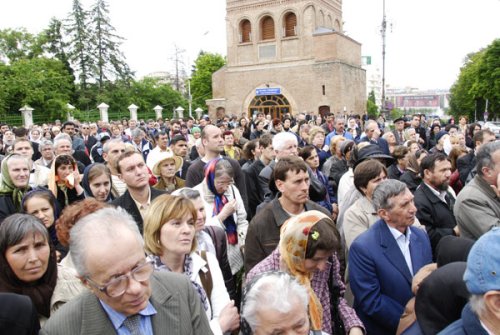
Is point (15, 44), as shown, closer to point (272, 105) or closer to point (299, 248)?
point (272, 105)

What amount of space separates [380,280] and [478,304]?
1.37 metres

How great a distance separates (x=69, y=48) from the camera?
51.5 metres

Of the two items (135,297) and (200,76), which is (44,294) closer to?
(135,297)

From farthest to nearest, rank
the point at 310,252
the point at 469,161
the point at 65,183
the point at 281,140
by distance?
the point at 469,161
the point at 281,140
the point at 65,183
the point at 310,252

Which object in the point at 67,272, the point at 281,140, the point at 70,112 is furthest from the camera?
the point at 70,112

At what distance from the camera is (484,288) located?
5.86ft

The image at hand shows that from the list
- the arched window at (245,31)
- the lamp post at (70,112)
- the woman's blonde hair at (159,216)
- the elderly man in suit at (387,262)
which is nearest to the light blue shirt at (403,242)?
the elderly man in suit at (387,262)

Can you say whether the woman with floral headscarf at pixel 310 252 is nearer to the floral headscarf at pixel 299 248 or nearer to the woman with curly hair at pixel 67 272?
the floral headscarf at pixel 299 248

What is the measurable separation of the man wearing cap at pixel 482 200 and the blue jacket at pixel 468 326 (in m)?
1.80

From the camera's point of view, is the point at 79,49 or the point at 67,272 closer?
the point at 67,272

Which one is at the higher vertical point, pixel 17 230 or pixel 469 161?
pixel 17 230

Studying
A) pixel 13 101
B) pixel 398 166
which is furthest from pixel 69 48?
pixel 398 166

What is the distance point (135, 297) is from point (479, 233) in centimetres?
291

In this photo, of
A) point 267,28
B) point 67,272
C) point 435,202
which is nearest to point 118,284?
point 67,272
